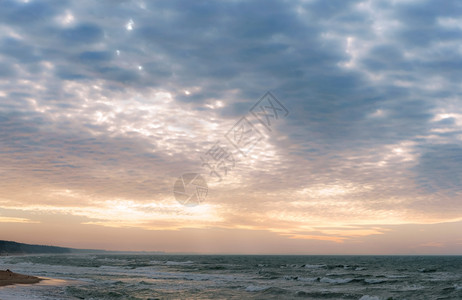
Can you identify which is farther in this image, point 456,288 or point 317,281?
point 317,281

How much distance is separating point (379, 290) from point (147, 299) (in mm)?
23496

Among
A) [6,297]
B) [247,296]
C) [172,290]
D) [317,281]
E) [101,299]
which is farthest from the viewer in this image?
[317,281]

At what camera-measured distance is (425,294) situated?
111 feet

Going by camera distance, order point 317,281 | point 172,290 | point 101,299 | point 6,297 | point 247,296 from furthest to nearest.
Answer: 1. point 317,281
2. point 172,290
3. point 247,296
4. point 101,299
5. point 6,297

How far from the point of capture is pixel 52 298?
26.8m

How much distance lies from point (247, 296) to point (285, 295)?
3.58 m

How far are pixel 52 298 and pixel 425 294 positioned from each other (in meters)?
32.9

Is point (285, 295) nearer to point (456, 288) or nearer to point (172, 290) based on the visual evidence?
point (172, 290)

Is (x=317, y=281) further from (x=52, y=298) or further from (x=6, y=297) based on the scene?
(x=6, y=297)

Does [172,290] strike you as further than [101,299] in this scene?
Yes

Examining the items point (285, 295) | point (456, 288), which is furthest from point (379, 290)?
point (285, 295)

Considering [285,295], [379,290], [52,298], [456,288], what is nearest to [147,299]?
[52,298]

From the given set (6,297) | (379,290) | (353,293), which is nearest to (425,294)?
(379,290)

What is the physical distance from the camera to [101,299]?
28156 mm
